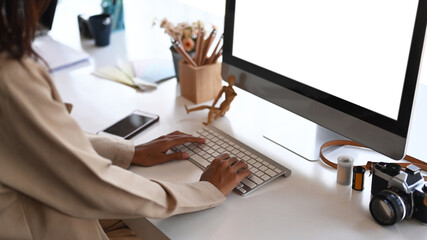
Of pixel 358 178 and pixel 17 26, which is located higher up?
pixel 17 26

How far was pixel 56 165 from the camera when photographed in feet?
2.61

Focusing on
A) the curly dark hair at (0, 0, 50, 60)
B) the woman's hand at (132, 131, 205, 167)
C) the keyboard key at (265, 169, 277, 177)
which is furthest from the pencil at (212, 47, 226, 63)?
the curly dark hair at (0, 0, 50, 60)

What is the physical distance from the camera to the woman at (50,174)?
0.74 meters

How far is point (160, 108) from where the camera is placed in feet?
4.72

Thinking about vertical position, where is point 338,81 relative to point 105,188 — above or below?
above

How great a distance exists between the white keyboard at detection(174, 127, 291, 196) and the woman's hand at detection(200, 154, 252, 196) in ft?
0.06

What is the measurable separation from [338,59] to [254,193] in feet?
1.08

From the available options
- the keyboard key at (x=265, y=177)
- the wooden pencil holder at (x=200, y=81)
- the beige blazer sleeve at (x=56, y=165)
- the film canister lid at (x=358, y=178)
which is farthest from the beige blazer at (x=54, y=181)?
the wooden pencil holder at (x=200, y=81)

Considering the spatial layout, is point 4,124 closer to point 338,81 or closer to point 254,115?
point 338,81

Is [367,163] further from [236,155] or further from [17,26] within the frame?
[17,26]

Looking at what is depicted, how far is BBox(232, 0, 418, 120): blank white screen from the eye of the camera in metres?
0.92

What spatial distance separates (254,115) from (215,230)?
0.51m

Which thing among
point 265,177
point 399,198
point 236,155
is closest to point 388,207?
point 399,198

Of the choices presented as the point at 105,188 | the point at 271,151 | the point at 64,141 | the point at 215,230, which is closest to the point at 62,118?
the point at 64,141
